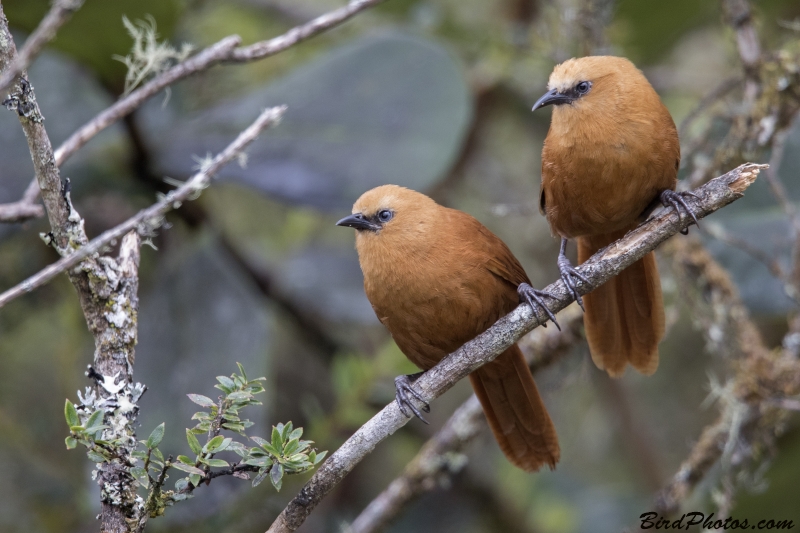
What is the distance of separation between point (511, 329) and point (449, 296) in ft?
1.65

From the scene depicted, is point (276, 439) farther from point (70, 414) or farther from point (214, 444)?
point (70, 414)

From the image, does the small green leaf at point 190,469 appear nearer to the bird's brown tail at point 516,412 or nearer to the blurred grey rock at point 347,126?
the bird's brown tail at point 516,412

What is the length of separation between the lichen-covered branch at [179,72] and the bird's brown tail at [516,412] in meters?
1.33

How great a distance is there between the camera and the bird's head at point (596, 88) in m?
2.74

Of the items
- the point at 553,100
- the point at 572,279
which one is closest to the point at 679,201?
the point at 572,279

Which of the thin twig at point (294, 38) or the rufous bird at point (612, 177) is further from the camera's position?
the rufous bird at point (612, 177)

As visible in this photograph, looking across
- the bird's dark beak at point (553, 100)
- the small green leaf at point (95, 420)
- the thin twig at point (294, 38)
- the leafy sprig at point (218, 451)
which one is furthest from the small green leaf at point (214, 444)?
the bird's dark beak at point (553, 100)

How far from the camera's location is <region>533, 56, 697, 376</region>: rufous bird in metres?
2.67

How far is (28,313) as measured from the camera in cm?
430

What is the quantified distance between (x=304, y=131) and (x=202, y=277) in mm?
839

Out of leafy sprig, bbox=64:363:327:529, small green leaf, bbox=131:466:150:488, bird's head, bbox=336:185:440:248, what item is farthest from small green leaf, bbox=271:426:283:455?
bird's head, bbox=336:185:440:248

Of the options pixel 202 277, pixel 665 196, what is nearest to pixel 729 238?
pixel 665 196

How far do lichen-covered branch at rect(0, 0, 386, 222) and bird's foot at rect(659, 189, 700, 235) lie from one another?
114cm

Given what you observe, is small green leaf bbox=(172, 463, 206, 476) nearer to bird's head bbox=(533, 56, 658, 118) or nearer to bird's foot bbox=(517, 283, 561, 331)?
bird's foot bbox=(517, 283, 561, 331)
